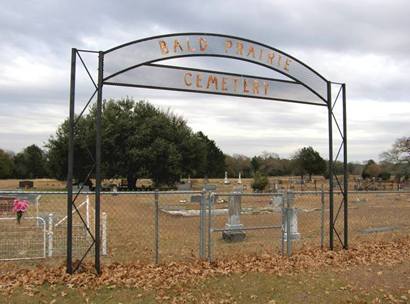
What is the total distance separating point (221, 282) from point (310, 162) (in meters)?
75.4

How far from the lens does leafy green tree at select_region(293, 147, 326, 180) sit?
79562 millimetres

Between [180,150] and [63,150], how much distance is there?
40.7 ft

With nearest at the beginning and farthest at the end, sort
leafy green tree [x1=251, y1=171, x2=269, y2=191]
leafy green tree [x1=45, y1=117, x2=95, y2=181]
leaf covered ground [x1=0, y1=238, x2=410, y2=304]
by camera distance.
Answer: leaf covered ground [x1=0, y1=238, x2=410, y2=304] < leafy green tree [x1=251, y1=171, x2=269, y2=191] < leafy green tree [x1=45, y1=117, x2=95, y2=181]

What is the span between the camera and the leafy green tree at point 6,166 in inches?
3243

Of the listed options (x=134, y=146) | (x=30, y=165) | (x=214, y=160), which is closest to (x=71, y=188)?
(x=134, y=146)

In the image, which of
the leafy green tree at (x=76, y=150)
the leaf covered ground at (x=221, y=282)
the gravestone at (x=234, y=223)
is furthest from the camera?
the leafy green tree at (x=76, y=150)

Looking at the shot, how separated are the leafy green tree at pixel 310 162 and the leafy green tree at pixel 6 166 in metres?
55.0

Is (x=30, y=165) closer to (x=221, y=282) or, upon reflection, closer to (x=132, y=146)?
(x=132, y=146)

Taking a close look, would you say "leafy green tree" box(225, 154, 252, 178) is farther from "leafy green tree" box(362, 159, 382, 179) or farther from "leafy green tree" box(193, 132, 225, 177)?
"leafy green tree" box(362, 159, 382, 179)

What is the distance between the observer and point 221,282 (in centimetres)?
704

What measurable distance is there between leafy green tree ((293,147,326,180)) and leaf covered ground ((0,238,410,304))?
72357mm

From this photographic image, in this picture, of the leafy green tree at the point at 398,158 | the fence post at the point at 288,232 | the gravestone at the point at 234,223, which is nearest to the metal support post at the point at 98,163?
the fence post at the point at 288,232

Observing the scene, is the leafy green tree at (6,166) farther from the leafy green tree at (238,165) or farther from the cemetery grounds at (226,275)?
the cemetery grounds at (226,275)

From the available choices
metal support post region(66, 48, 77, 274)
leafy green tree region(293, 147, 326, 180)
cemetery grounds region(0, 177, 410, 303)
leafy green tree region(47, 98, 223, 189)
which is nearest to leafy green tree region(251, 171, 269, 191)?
leafy green tree region(47, 98, 223, 189)
